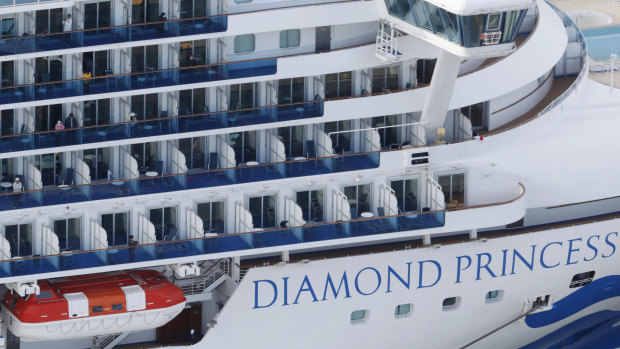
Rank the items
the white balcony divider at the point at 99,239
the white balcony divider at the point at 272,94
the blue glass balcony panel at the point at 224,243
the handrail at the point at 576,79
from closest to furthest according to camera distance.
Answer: the blue glass balcony panel at the point at 224,243 < the white balcony divider at the point at 99,239 < the white balcony divider at the point at 272,94 < the handrail at the point at 576,79

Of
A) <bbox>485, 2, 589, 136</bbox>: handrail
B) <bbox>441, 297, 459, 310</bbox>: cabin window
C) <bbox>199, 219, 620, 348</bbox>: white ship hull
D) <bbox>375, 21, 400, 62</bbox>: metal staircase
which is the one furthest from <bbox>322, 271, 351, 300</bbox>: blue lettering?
<bbox>375, 21, 400, 62</bbox>: metal staircase

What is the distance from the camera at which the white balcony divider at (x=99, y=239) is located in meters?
47.4

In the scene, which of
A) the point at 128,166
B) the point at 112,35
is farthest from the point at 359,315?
the point at 112,35

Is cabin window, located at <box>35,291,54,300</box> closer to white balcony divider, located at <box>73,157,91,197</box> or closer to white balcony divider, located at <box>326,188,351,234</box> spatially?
white balcony divider, located at <box>73,157,91,197</box>

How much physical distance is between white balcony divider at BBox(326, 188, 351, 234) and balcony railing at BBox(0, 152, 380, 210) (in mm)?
610

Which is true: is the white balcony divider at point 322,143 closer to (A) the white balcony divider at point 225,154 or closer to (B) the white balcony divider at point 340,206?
(B) the white balcony divider at point 340,206

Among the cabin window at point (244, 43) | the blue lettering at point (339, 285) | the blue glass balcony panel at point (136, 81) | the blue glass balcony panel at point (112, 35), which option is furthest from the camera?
the blue lettering at point (339, 285)

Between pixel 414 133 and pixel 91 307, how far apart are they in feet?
31.5

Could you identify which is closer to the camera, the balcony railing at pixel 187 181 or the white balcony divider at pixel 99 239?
the balcony railing at pixel 187 181

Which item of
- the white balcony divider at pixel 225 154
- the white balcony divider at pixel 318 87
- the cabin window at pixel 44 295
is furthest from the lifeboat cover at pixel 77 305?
the white balcony divider at pixel 318 87

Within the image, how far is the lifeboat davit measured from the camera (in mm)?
47250

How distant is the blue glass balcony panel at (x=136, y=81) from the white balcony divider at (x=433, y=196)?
5.19 m

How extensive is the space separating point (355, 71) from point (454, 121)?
325 centimetres

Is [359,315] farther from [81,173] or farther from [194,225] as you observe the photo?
[81,173]
